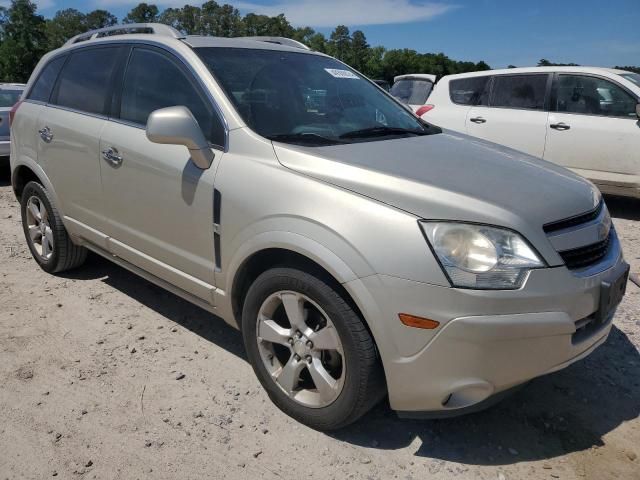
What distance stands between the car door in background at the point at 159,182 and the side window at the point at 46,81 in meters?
1.08

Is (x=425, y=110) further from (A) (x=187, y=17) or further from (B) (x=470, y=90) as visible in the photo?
(A) (x=187, y=17)

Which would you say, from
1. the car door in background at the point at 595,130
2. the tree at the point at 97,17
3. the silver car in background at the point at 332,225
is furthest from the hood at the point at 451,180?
the tree at the point at 97,17

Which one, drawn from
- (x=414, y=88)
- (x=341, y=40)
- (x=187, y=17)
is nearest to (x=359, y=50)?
(x=341, y=40)

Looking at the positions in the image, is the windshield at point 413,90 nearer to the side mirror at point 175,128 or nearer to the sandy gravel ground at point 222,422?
the sandy gravel ground at point 222,422

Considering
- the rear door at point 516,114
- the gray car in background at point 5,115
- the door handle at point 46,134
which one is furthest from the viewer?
the gray car in background at point 5,115

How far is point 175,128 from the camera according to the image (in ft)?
8.50

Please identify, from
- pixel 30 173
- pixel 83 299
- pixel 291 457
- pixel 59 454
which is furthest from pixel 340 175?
pixel 30 173

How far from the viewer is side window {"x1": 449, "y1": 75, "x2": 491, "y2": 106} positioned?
7.39 m

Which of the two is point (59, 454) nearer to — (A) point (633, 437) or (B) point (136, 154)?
(B) point (136, 154)

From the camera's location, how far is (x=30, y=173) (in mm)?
4340

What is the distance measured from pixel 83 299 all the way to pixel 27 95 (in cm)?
174

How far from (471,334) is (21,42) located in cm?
5579

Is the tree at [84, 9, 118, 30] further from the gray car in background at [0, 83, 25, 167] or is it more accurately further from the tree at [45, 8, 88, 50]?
the gray car in background at [0, 83, 25, 167]

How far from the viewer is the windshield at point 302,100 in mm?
2816
